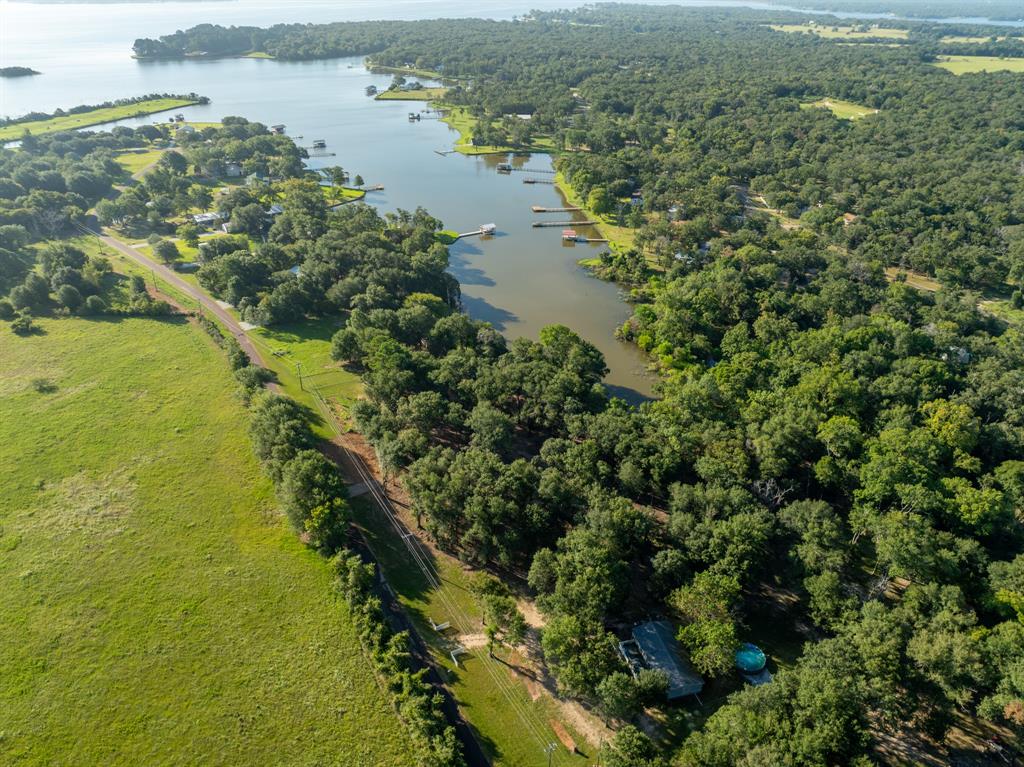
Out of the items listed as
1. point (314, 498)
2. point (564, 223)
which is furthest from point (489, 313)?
point (314, 498)

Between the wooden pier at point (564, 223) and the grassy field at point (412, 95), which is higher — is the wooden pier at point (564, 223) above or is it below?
below

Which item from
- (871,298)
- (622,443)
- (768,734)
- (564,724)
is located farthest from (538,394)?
(871,298)

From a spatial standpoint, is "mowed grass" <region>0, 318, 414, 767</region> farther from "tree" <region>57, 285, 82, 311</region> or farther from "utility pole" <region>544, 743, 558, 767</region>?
"tree" <region>57, 285, 82, 311</region>

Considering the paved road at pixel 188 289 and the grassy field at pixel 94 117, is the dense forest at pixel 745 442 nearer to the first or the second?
the paved road at pixel 188 289

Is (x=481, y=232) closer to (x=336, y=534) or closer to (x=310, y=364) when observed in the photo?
(x=310, y=364)

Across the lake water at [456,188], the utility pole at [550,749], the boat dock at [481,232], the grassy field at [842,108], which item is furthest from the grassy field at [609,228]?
the grassy field at [842,108]
